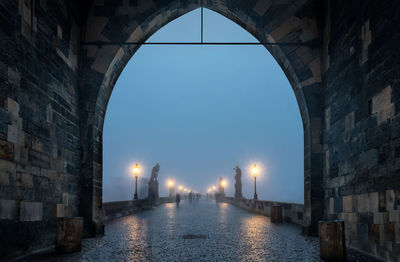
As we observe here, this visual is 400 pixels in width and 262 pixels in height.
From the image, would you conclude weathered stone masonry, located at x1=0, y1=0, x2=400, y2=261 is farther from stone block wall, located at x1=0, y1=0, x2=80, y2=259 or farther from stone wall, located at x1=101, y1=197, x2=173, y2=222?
stone wall, located at x1=101, y1=197, x2=173, y2=222

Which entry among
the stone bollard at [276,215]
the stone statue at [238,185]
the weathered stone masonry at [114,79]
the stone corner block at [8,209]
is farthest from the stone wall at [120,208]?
the stone statue at [238,185]

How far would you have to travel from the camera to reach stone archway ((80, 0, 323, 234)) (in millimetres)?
8945

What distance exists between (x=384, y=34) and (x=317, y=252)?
428 cm

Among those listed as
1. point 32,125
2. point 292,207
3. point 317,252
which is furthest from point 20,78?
point 292,207

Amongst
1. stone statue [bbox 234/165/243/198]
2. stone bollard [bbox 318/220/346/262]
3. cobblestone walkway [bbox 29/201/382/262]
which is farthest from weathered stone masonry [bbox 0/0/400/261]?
stone statue [bbox 234/165/243/198]

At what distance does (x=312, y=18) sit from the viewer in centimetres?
939

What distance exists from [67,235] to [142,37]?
625cm

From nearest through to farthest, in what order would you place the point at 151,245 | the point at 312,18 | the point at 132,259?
the point at 132,259 → the point at 151,245 → the point at 312,18

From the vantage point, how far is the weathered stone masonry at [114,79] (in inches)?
222

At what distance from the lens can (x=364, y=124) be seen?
21.1 feet

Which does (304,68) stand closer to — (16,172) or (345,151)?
(345,151)

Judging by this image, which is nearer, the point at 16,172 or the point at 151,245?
the point at 16,172

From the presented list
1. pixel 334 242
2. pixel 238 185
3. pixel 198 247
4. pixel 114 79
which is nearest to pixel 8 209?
pixel 198 247

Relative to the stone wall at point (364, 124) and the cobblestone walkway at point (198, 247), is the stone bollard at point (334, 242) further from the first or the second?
the stone wall at point (364, 124)
